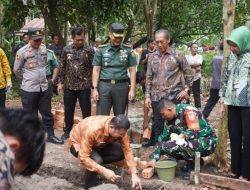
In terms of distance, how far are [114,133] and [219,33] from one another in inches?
441

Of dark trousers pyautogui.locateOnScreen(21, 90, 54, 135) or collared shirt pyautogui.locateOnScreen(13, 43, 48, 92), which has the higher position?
collared shirt pyautogui.locateOnScreen(13, 43, 48, 92)

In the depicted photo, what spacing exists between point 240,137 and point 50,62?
2985 mm

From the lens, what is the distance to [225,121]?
16.4 feet

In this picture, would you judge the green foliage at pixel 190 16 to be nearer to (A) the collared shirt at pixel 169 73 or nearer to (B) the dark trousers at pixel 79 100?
(B) the dark trousers at pixel 79 100

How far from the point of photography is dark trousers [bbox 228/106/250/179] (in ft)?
14.3

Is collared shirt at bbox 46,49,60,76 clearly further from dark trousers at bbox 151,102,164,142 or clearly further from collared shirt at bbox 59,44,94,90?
dark trousers at bbox 151,102,164,142

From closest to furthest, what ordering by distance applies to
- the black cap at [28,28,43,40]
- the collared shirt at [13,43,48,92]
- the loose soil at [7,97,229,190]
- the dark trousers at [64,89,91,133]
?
the loose soil at [7,97,229,190] → the black cap at [28,28,43,40] → the collared shirt at [13,43,48,92] → the dark trousers at [64,89,91,133]

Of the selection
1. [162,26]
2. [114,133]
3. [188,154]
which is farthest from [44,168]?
[162,26]

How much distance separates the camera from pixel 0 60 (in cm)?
604

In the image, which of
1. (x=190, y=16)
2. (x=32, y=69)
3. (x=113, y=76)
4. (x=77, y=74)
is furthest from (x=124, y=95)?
(x=190, y=16)

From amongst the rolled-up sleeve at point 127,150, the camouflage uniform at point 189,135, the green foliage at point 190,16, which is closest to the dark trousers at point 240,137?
the camouflage uniform at point 189,135

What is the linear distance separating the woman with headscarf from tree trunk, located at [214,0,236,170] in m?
0.34

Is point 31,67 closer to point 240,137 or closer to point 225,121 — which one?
point 225,121

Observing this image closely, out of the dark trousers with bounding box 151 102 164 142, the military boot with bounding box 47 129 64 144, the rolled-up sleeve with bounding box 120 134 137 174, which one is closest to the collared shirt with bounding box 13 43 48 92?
the military boot with bounding box 47 129 64 144
